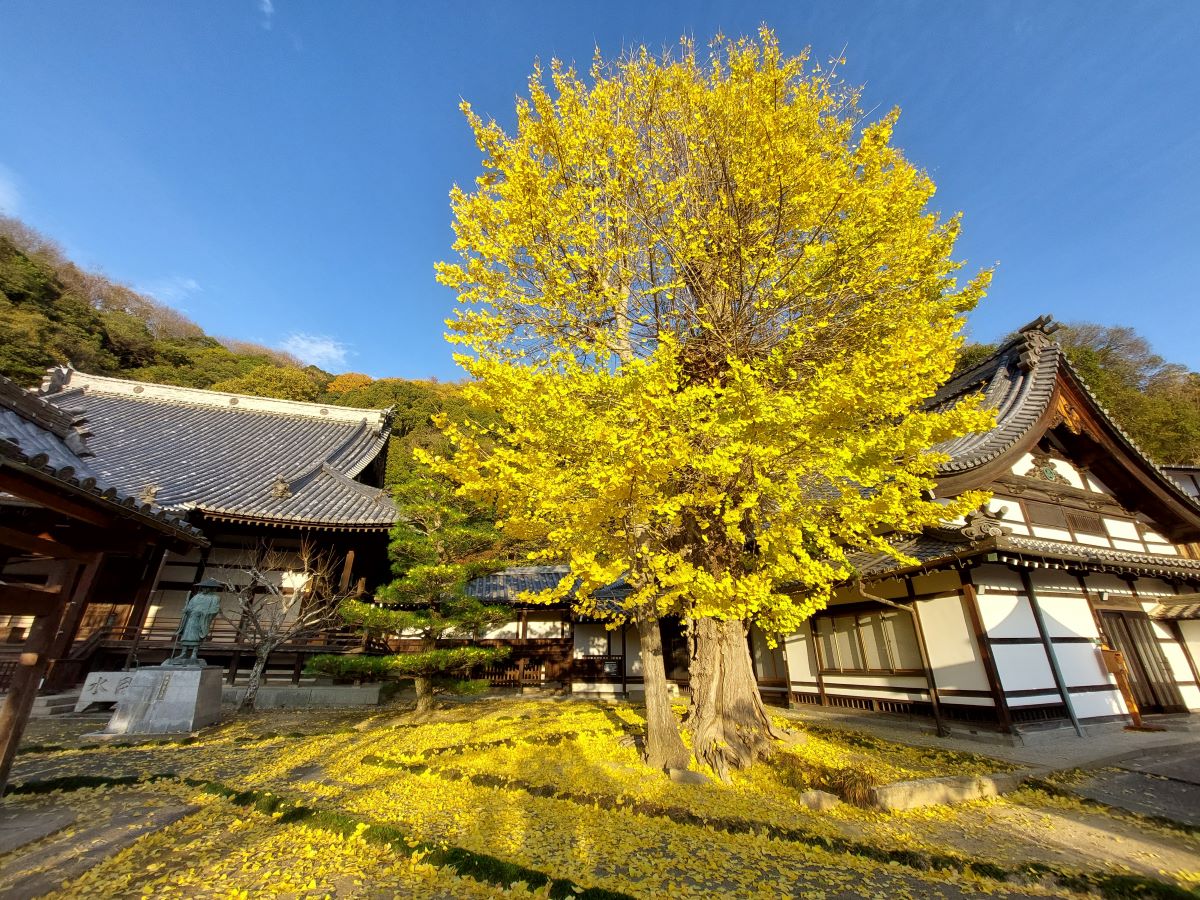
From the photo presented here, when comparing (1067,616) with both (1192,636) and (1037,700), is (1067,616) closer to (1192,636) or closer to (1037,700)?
(1037,700)

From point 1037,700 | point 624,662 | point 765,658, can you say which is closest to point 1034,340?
point 1037,700

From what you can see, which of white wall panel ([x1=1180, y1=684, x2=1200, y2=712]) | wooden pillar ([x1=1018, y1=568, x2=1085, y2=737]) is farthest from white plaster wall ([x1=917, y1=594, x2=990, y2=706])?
white wall panel ([x1=1180, y1=684, x2=1200, y2=712])

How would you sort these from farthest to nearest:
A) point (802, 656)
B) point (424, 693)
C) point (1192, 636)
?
point (802, 656)
point (1192, 636)
point (424, 693)

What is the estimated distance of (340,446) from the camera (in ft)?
60.1

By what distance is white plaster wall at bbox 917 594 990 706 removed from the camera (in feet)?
30.2

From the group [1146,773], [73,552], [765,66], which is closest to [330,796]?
[73,552]

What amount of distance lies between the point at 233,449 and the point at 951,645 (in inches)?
845

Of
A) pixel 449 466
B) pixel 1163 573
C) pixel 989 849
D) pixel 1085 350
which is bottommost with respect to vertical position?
pixel 989 849

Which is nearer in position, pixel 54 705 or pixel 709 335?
pixel 709 335

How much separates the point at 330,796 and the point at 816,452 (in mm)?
7039

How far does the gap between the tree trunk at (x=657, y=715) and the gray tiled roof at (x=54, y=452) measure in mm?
5653

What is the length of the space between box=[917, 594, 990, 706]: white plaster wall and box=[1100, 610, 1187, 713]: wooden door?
13.3 ft

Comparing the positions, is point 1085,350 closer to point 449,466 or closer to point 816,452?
point 816,452

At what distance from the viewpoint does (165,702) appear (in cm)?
928
